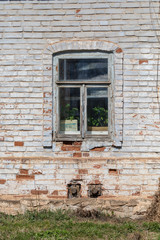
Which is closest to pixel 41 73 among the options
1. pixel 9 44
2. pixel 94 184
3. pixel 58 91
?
pixel 58 91

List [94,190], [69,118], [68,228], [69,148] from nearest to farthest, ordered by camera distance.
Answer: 1. [68,228]
2. [94,190]
3. [69,148]
4. [69,118]

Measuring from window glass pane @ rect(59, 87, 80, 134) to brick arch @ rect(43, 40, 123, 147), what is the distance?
9.2 inches

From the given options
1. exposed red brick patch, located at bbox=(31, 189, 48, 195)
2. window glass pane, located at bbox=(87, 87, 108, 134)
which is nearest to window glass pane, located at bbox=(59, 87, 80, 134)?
window glass pane, located at bbox=(87, 87, 108, 134)

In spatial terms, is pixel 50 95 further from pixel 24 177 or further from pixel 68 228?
pixel 68 228

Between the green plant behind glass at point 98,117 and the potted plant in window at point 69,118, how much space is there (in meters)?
0.26

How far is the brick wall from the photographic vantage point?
5.36 m

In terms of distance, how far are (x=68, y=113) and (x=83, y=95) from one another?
1.41 ft

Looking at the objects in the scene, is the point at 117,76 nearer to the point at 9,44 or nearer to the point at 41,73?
the point at 41,73

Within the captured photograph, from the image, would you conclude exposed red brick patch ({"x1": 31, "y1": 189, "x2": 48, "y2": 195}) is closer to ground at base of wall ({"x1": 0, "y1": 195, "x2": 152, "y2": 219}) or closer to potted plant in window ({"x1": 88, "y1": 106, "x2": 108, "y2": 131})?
ground at base of wall ({"x1": 0, "y1": 195, "x2": 152, "y2": 219})

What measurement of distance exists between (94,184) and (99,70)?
203cm

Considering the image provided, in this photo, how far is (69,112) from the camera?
5.58 m

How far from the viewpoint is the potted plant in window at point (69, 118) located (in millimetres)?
5562

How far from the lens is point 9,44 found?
5461mm

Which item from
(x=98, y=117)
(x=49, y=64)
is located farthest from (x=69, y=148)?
(x=49, y=64)
